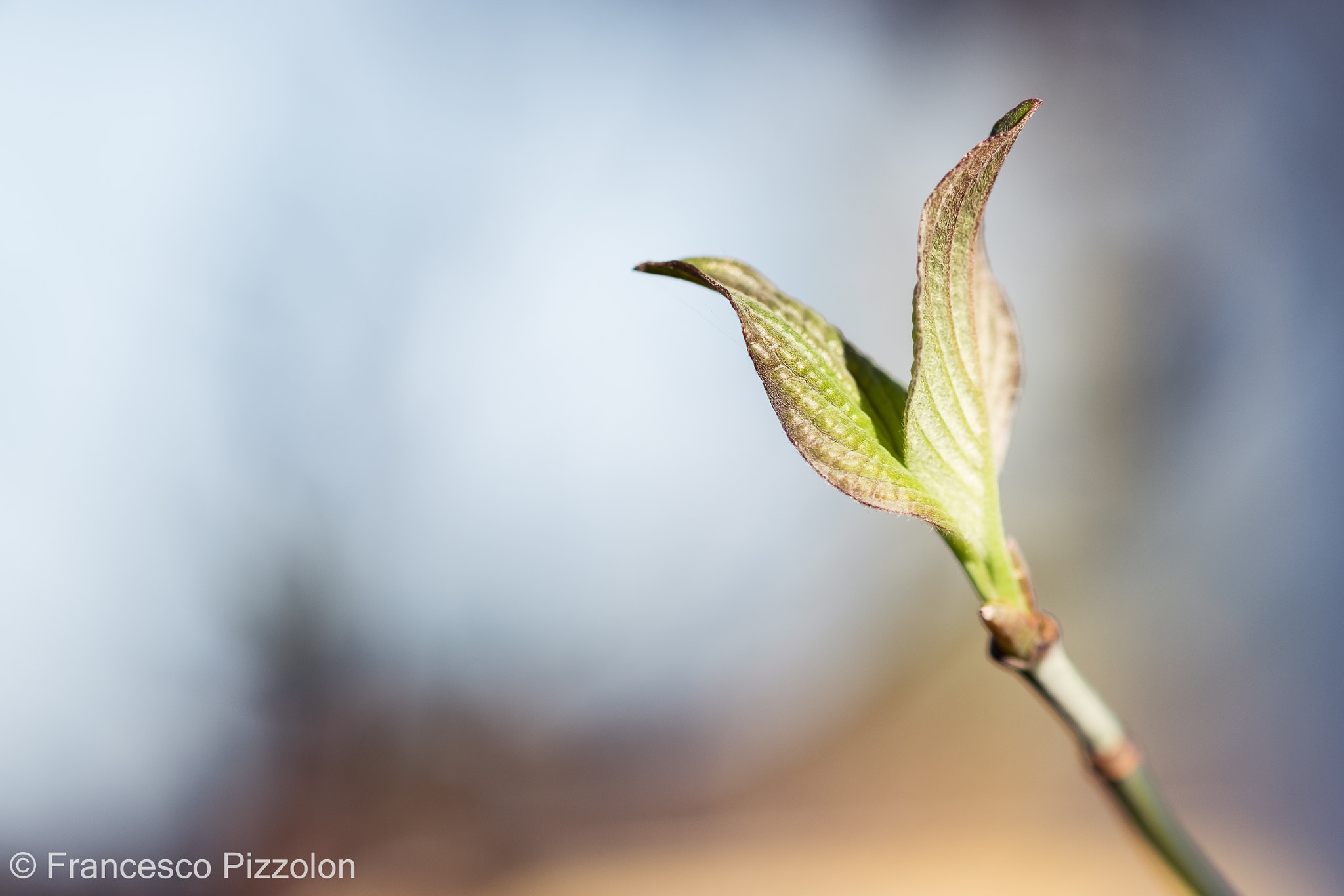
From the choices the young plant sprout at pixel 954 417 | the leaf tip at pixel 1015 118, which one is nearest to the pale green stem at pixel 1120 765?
the young plant sprout at pixel 954 417

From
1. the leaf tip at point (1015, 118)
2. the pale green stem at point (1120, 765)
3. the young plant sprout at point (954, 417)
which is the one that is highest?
the leaf tip at point (1015, 118)

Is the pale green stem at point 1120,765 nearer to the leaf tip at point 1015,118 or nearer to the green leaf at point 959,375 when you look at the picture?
the green leaf at point 959,375

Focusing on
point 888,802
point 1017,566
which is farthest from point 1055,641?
point 888,802

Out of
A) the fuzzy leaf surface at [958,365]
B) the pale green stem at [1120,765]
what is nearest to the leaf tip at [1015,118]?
the fuzzy leaf surface at [958,365]

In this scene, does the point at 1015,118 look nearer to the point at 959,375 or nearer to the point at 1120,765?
the point at 959,375

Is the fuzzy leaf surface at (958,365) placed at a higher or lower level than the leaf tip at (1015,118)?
lower

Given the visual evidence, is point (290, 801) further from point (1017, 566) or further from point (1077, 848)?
point (1017, 566)

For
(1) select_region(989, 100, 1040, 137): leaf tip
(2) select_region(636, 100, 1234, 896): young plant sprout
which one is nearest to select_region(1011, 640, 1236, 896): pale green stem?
(2) select_region(636, 100, 1234, 896): young plant sprout

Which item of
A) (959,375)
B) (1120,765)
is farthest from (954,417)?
(1120,765)

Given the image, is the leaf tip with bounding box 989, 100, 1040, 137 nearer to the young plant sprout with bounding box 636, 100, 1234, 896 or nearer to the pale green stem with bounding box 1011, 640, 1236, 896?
the young plant sprout with bounding box 636, 100, 1234, 896
